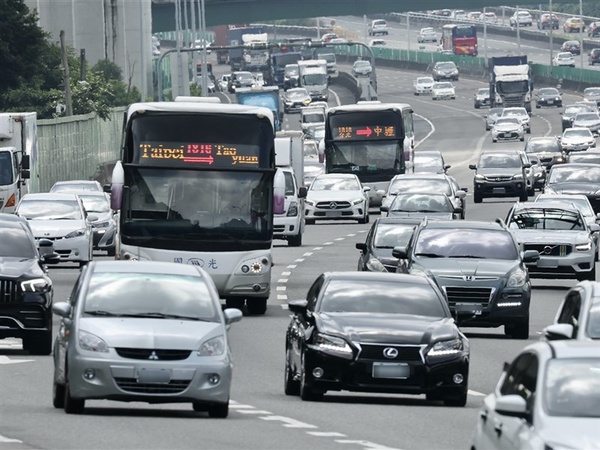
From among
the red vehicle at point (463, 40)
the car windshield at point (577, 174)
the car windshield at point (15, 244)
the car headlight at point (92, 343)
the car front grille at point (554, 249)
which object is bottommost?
the red vehicle at point (463, 40)

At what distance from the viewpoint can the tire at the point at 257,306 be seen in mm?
30531

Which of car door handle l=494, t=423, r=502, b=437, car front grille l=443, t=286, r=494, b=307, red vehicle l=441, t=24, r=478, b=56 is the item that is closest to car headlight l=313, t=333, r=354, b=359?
car door handle l=494, t=423, r=502, b=437

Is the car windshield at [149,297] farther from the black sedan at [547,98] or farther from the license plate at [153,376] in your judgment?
the black sedan at [547,98]

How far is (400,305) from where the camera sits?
1961cm

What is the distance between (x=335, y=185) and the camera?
5794 centimetres

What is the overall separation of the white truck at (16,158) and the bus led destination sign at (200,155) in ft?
67.1

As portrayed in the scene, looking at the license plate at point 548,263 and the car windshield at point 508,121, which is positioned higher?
the license plate at point 548,263

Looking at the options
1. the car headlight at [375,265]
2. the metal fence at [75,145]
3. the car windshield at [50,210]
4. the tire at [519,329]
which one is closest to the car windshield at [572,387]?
the tire at [519,329]

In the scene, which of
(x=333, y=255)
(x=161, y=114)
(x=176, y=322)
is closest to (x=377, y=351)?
(x=176, y=322)

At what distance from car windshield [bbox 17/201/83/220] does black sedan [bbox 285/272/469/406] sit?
21821 mm

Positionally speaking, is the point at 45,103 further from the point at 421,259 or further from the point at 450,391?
the point at 450,391

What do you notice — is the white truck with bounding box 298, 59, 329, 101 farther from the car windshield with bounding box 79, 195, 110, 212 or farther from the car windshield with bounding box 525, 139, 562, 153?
the car windshield with bounding box 79, 195, 110, 212

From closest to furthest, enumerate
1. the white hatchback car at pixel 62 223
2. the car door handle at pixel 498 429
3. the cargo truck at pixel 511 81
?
the car door handle at pixel 498 429
the white hatchback car at pixel 62 223
the cargo truck at pixel 511 81

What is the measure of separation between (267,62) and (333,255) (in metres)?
139
